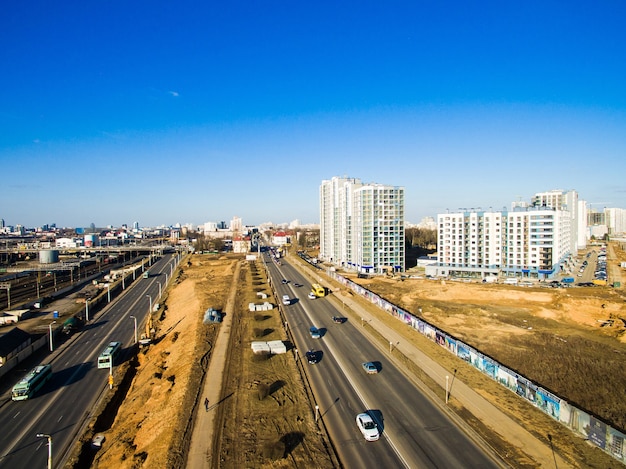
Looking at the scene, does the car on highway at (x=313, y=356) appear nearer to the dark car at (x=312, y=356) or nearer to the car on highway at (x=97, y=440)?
the dark car at (x=312, y=356)

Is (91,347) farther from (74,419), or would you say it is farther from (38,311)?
(38,311)

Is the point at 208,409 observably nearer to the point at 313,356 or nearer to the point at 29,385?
the point at 313,356

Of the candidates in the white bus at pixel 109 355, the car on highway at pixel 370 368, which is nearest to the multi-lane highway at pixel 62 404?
the white bus at pixel 109 355

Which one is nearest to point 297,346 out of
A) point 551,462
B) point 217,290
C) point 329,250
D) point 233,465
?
point 233,465

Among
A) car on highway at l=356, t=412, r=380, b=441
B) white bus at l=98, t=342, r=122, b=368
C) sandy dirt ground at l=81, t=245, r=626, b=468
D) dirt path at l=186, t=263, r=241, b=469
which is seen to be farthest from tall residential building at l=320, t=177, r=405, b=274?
car on highway at l=356, t=412, r=380, b=441

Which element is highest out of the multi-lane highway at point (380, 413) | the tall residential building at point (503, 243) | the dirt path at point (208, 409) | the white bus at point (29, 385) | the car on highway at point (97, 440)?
the tall residential building at point (503, 243)

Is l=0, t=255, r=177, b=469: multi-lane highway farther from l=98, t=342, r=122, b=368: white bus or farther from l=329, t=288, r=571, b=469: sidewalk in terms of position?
l=329, t=288, r=571, b=469: sidewalk

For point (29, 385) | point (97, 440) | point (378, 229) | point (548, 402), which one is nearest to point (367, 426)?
point (548, 402)
